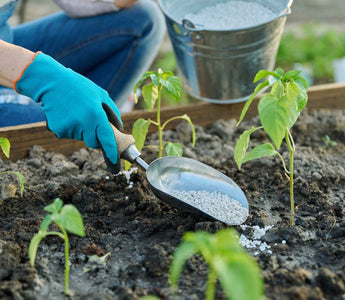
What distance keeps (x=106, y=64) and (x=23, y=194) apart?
44.1 inches

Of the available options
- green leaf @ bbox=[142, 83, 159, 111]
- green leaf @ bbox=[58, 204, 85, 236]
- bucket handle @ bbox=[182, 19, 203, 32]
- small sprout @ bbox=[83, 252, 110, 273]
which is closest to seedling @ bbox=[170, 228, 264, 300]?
green leaf @ bbox=[58, 204, 85, 236]

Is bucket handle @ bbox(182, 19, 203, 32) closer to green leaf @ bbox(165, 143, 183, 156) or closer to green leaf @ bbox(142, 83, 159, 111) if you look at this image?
green leaf @ bbox(142, 83, 159, 111)

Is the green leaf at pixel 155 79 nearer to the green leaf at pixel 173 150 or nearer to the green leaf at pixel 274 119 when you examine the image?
the green leaf at pixel 173 150

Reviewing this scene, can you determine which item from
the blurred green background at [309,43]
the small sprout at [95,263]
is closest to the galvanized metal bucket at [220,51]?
the blurred green background at [309,43]

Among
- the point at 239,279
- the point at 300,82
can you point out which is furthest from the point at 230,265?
the point at 300,82

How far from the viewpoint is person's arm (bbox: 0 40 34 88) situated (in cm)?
182

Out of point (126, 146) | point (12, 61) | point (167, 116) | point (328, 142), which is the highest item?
point (12, 61)

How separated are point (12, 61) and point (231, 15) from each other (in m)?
1.11

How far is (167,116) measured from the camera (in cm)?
239

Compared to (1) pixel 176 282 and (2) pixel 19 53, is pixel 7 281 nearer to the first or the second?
(1) pixel 176 282

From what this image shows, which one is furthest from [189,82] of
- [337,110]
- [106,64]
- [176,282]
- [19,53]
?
[176,282]

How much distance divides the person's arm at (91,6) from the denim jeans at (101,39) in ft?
0.10

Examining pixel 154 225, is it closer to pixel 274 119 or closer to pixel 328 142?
pixel 274 119

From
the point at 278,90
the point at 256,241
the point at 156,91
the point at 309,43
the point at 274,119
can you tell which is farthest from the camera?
the point at 309,43
